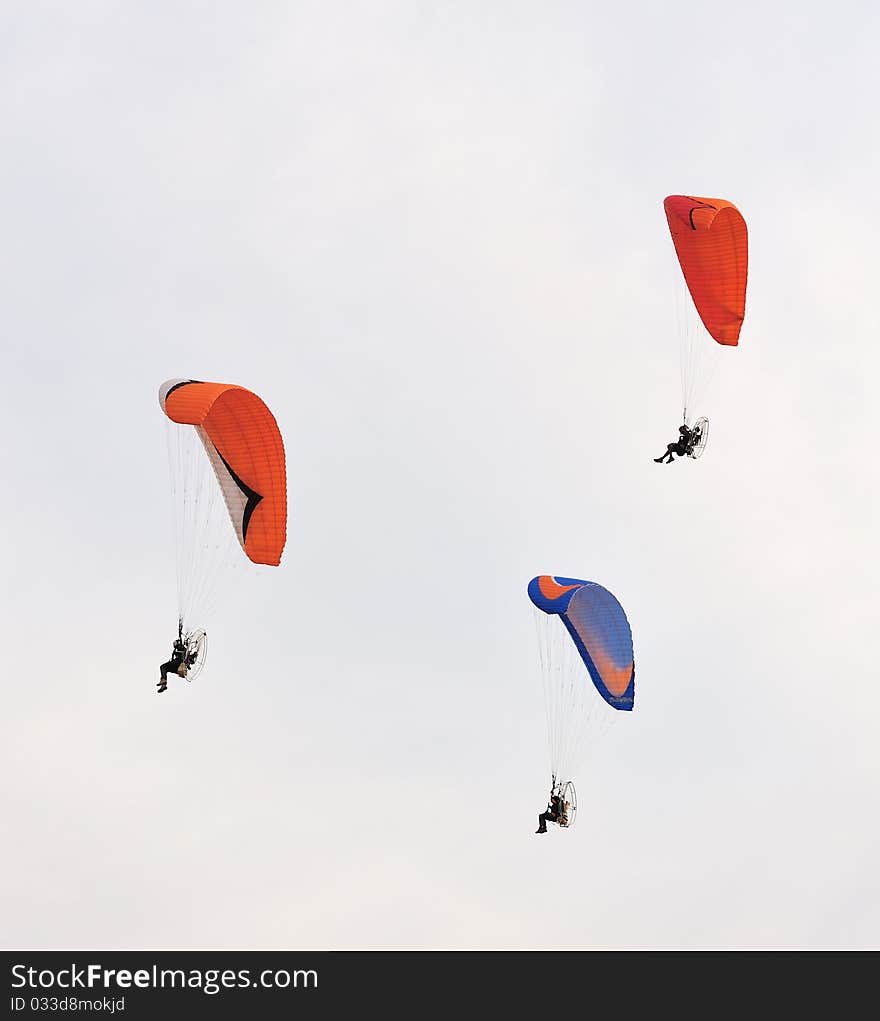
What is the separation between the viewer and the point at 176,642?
154 feet

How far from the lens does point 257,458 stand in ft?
157

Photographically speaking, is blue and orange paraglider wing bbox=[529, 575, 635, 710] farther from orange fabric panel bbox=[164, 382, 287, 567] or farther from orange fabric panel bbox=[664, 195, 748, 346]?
orange fabric panel bbox=[664, 195, 748, 346]

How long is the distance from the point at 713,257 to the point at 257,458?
48.2 feet

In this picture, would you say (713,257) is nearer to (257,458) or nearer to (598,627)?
(598,627)

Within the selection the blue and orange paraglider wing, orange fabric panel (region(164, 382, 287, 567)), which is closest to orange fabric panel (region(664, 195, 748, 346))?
the blue and orange paraglider wing

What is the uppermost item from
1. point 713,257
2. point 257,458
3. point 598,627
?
point 713,257

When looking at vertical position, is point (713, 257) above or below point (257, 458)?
above

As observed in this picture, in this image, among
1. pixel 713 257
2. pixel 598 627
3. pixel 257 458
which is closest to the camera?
pixel 257 458

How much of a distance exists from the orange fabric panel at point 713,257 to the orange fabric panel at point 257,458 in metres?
13.5

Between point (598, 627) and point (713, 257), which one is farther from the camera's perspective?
point (713, 257)

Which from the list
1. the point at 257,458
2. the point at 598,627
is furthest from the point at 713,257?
the point at 257,458

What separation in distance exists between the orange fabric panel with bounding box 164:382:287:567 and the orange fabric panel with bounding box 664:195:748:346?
44.4ft

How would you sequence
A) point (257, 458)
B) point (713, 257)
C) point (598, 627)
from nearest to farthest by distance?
1. point (257, 458)
2. point (598, 627)
3. point (713, 257)
